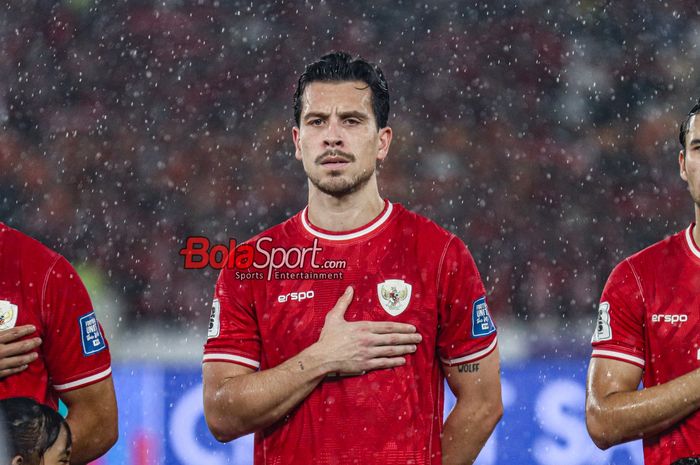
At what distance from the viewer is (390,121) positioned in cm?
808

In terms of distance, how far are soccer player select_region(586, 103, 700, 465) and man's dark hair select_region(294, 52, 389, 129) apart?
3.08ft

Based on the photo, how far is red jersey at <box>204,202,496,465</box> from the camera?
3.15 m

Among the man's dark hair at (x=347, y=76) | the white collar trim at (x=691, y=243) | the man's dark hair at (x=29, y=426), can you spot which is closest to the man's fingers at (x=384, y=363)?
the man's dark hair at (x=347, y=76)

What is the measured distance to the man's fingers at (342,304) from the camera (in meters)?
3.23

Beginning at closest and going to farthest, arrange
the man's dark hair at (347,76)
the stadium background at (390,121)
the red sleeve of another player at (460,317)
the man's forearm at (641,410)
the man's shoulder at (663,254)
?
the man's forearm at (641,410), the red sleeve of another player at (460,317), the man's shoulder at (663,254), the man's dark hair at (347,76), the stadium background at (390,121)

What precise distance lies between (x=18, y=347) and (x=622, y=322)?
1.84 m

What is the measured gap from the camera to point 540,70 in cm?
873

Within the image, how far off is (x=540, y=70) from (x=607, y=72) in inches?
21.3

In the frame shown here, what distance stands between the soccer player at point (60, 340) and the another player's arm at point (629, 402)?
1.51 meters

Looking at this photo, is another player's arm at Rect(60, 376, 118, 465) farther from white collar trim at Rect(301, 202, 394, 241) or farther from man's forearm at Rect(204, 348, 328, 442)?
white collar trim at Rect(301, 202, 394, 241)

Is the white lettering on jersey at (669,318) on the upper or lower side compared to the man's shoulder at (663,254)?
lower

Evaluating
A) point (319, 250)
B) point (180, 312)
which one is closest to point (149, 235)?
point (180, 312)

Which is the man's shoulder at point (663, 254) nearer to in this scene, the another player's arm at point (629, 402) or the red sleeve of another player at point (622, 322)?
the red sleeve of another player at point (622, 322)

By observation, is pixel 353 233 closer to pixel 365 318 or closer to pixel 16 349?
pixel 365 318
